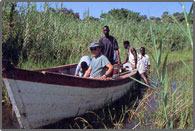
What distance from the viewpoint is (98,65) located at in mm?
4242

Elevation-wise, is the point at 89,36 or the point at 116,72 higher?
the point at 89,36

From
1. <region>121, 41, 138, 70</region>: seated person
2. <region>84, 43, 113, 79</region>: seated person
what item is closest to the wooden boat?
<region>84, 43, 113, 79</region>: seated person

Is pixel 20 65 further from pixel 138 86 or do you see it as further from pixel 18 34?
pixel 138 86

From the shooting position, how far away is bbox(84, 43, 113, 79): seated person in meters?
4.14

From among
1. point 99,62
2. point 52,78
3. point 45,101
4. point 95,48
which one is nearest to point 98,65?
point 99,62

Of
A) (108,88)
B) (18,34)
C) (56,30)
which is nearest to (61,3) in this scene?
(56,30)

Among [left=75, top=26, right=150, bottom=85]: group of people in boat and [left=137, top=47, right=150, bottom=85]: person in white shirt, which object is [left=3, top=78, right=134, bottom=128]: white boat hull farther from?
[left=137, top=47, right=150, bottom=85]: person in white shirt

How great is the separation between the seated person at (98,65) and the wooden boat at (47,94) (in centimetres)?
20

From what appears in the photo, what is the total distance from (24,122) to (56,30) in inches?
140

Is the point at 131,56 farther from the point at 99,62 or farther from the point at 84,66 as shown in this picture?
the point at 99,62

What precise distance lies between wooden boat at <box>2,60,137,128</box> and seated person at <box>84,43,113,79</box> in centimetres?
20

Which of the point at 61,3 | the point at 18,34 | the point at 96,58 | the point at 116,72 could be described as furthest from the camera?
the point at 61,3

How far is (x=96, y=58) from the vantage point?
4.27 m

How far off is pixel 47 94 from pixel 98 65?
1265 mm
